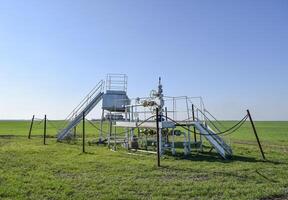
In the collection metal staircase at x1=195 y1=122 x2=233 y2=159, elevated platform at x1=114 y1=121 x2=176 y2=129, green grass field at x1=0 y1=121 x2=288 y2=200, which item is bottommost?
green grass field at x1=0 y1=121 x2=288 y2=200

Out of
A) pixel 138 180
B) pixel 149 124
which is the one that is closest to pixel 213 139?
pixel 149 124

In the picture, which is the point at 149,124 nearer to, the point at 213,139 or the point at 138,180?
the point at 213,139

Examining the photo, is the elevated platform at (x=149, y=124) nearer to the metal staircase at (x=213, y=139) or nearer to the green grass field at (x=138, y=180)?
the metal staircase at (x=213, y=139)

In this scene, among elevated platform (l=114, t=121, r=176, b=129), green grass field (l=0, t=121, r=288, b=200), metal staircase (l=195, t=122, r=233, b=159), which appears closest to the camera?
green grass field (l=0, t=121, r=288, b=200)

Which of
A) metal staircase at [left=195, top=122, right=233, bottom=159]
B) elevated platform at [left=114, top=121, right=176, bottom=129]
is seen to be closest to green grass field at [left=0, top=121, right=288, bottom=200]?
metal staircase at [left=195, top=122, right=233, bottom=159]

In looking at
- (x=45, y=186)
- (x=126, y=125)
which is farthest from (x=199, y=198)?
(x=126, y=125)

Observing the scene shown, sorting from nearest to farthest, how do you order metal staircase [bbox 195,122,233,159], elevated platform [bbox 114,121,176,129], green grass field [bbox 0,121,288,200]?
1. green grass field [bbox 0,121,288,200]
2. metal staircase [bbox 195,122,233,159]
3. elevated platform [bbox 114,121,176,129]

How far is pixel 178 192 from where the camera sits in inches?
401

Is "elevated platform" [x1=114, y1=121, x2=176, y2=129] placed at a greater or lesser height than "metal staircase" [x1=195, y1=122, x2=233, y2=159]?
greater

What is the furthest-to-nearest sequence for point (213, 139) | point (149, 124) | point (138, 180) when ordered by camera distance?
point (149, 124) → point (213, 139) → point (138, 180)

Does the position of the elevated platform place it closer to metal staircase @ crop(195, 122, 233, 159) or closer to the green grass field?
metal staircase @ crop(195, 122, 233, 159)

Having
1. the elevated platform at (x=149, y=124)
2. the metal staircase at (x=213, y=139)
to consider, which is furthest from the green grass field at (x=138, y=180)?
the elevated platform at (x=149, y=124)

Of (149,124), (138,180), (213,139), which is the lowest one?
(138,180)

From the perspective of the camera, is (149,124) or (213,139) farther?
(149,124)
